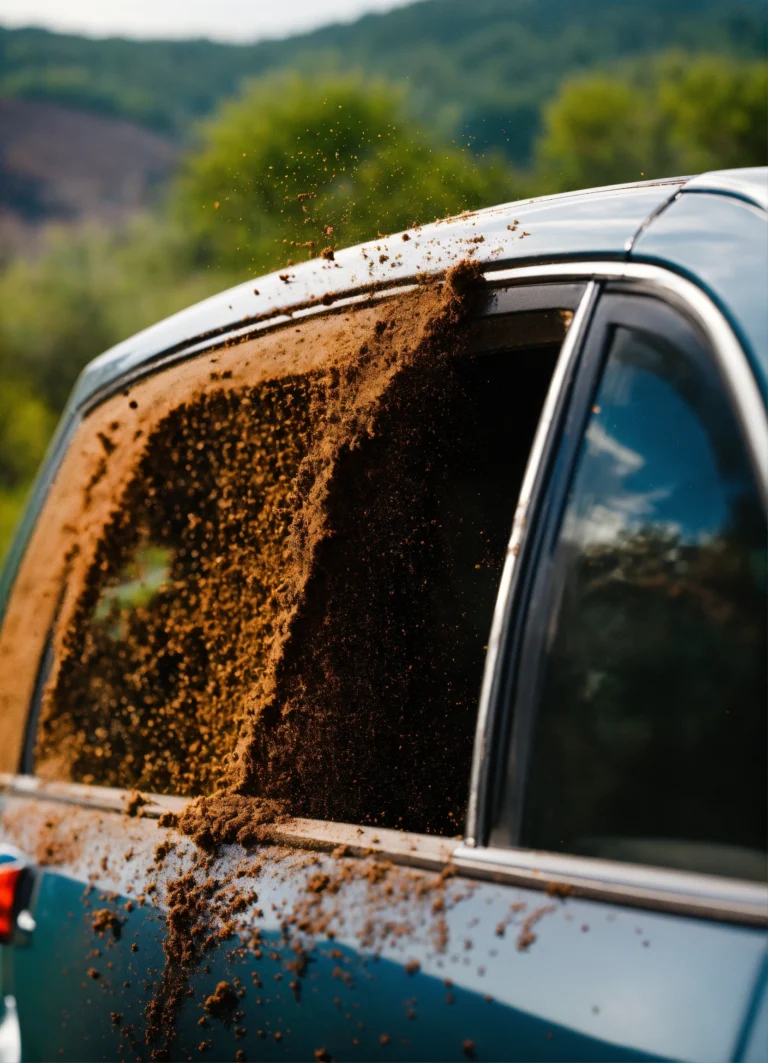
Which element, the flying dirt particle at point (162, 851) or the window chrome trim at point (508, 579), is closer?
the window chrome trim at point (508, 579)

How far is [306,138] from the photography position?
288 cm

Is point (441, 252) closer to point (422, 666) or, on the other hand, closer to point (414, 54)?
point (422, 666)

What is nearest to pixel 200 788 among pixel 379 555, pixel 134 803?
pixel 134 803

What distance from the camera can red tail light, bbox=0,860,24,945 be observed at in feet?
7.52

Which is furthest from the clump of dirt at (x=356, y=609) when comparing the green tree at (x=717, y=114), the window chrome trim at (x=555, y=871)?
the green tree at (x=717, y=114)

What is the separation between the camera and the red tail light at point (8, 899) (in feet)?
7.52

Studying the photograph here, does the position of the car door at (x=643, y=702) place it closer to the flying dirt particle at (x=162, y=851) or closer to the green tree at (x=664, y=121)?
the flying dirt particle at (x=162, y=851)

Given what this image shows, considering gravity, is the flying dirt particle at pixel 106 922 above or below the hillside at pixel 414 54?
below

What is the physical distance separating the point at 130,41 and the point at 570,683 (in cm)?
16714

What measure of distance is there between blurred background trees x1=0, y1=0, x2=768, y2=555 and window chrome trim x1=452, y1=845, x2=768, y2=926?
1129mm

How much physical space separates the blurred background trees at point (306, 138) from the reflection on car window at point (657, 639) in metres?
0.79

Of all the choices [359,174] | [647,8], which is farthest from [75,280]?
[647,8]

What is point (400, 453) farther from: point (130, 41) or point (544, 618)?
point (130, 41)

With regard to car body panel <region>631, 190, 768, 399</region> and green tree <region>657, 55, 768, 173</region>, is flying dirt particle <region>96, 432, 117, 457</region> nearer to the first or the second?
car body panel <region>631, 190, 768, 399</region>
